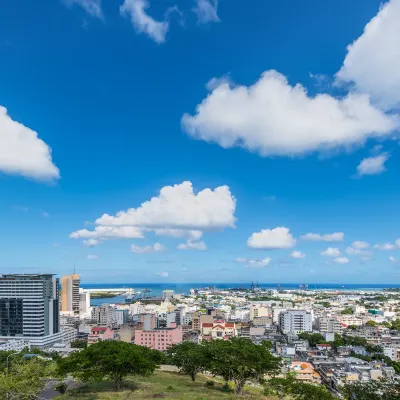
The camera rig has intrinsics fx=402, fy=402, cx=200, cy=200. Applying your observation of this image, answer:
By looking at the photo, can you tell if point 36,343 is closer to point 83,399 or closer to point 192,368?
point 192,368

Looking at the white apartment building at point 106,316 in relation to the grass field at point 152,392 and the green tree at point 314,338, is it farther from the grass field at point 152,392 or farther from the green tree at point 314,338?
the grass field at point 152,392

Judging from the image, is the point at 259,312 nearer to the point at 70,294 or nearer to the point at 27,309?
the point at 27,309

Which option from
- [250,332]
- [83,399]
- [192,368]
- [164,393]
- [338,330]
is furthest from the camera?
[338,330]

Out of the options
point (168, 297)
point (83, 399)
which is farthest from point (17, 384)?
point (168, 297)

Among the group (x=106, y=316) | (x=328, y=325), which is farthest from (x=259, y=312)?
(x=106, y=316)

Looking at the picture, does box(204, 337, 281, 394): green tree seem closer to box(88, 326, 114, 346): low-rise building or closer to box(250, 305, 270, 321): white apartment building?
box(88, 326, 114, 346): low-rise building

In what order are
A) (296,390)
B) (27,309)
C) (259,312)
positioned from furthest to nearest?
1. (259,312)
2. (27,309)
3. (296,390)

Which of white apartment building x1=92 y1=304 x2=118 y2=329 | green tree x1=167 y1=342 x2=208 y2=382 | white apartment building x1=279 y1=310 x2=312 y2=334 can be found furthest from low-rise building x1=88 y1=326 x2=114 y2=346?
white apartment building x1=279 y1=310 x2=312 y2=334

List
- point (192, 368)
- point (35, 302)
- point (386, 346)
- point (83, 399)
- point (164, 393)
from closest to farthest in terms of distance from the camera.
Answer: point (83, 399), point (164, 393), point (192, 368), point (386, 346), point (35, 302)
